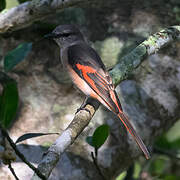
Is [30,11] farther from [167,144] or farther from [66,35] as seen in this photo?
[167,144]

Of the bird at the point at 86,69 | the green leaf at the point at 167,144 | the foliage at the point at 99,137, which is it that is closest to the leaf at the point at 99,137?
the foliage at the point at 99,137

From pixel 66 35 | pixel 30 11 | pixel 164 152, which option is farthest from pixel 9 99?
pixel 164 152

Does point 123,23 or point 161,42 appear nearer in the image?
point 161,42

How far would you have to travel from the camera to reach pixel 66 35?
4254 millimetres

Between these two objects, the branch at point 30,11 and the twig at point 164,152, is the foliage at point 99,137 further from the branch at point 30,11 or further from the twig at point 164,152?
the twig at point 164,152

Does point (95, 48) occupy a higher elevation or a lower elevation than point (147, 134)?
higher

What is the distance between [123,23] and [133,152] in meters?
1.84

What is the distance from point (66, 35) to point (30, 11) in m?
0.99

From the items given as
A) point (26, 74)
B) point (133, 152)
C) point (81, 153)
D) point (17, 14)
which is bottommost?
point (133, 152)

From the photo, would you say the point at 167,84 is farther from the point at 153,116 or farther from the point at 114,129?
the point at 114,129

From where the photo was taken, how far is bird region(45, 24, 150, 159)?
3.38 meters

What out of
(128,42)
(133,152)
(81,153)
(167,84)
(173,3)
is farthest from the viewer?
(173,3)

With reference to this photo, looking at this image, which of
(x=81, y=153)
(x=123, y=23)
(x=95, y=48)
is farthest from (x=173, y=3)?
(x=81, y=153)

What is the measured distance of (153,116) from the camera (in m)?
A: 3.58
